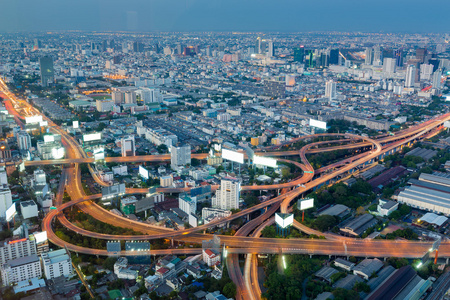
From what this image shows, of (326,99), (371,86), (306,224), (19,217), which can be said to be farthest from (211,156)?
(371,86)

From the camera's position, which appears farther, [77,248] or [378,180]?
[378,180]

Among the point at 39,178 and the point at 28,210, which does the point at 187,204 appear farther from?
the point at 39,178

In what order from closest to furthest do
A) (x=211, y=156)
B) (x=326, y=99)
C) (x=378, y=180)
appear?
(x=378, y=180), (x=211, y=156), (x=326, y=99)

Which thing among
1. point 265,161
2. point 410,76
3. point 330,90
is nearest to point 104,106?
point 265,161

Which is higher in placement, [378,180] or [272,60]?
[272,60]

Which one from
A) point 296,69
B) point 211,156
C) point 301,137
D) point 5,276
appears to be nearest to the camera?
point 5,276

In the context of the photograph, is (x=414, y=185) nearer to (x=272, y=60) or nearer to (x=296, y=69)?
(x=296, y=69)

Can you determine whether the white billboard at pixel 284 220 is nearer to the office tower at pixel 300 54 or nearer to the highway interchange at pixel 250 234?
the highway interchange at pixel 250 234

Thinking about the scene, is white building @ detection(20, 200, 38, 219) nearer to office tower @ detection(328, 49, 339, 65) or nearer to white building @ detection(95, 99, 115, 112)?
white building @ detection(95, 99, 115, 112)
